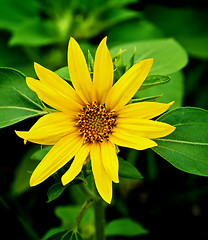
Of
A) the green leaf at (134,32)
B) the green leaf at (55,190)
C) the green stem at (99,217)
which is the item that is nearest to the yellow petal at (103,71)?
the green leaf at (55,190)

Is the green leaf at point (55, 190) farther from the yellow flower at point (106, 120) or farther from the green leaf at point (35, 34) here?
the green leaf at point (35, 34)

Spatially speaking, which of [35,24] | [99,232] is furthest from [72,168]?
[35,24]

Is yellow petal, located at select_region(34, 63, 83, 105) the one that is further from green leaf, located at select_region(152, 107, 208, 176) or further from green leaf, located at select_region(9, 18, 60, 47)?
green leaf, located at select_region(9, 18, 60, 47)

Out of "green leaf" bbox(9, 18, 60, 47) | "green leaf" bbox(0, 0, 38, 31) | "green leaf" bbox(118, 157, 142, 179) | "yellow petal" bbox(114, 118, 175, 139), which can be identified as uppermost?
"green leaf" bbox(0, 0, 38, 31)

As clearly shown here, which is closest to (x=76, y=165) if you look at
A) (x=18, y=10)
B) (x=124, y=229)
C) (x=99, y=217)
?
(x=99, y=217)

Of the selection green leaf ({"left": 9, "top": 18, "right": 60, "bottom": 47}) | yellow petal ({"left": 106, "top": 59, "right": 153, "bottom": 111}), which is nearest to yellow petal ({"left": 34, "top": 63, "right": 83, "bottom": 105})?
yellow petal ({"left": 106, "top": 59, "right": 153, "bottom": 111})

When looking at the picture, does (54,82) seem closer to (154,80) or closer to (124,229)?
(154,80)
